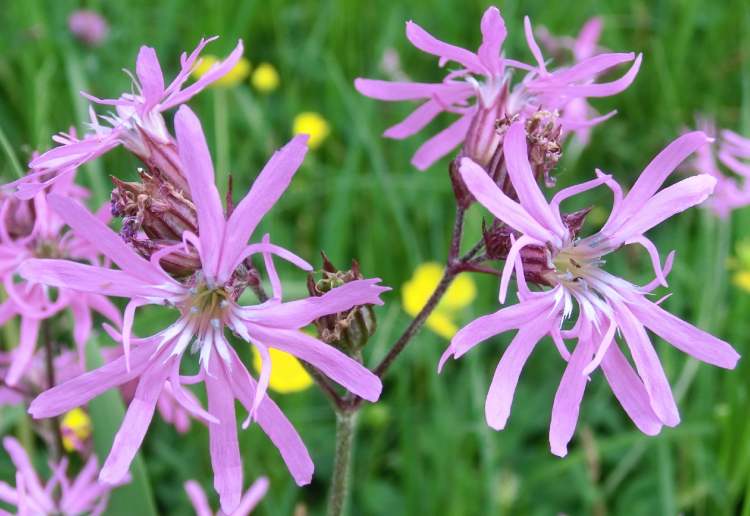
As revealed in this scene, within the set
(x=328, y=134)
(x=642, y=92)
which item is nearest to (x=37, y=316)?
(x=328, y=134)

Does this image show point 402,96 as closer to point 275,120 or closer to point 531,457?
point 531,457

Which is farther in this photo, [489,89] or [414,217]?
[414,217]

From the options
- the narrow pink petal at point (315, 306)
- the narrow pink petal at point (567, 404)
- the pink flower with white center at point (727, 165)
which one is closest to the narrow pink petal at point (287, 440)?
the narrow pink petal at point (315, 306)

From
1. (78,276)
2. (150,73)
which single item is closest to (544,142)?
(150,73)

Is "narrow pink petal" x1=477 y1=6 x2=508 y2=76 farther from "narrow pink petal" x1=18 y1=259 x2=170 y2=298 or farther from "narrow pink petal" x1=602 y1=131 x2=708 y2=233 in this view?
"narrow pink petal" x1=18 y1=259 x2=170 y2=298

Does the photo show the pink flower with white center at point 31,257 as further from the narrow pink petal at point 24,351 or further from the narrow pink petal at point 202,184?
the narrow pink petal at point 202,184

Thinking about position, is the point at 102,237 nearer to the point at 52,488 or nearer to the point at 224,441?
the point at 224,441
